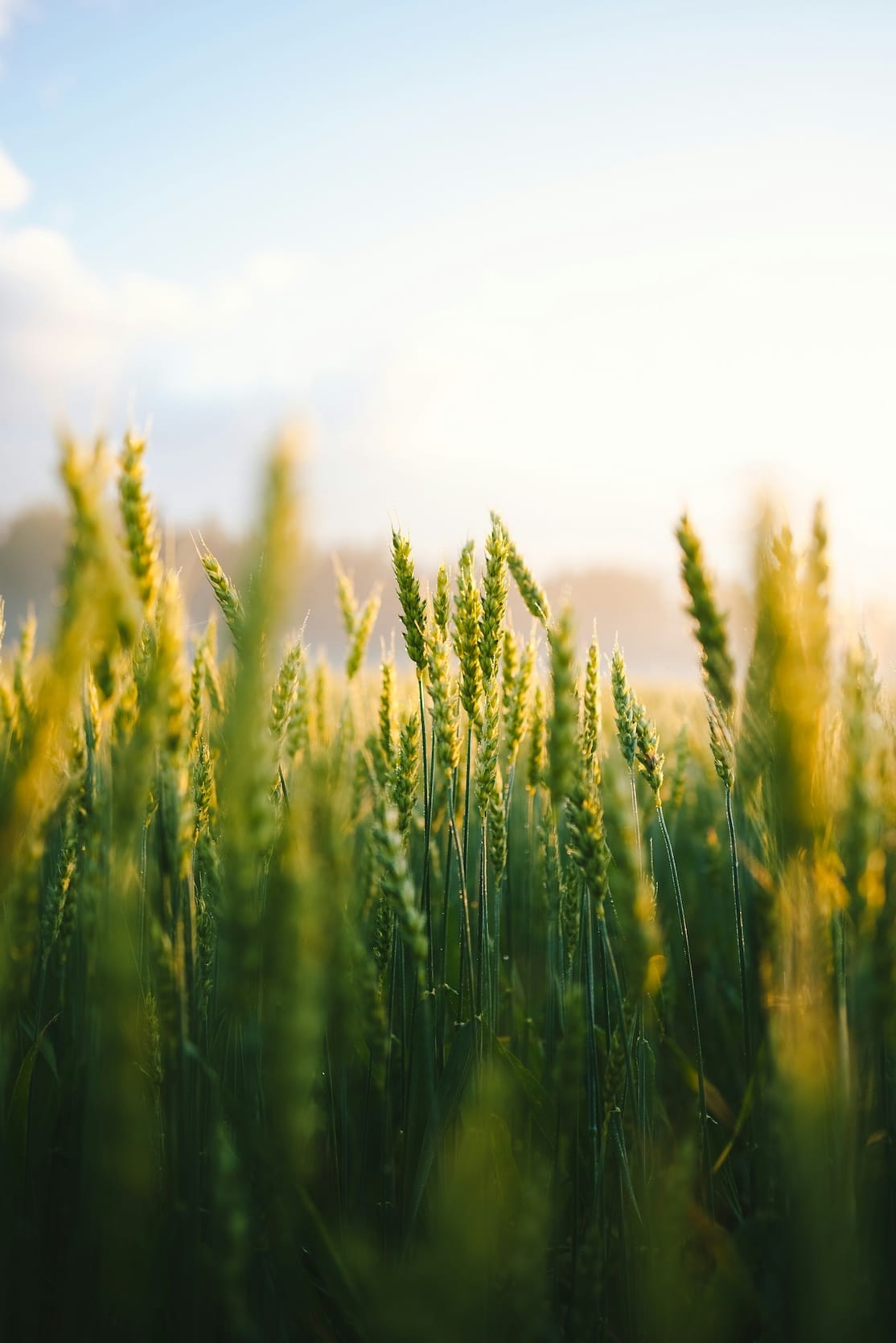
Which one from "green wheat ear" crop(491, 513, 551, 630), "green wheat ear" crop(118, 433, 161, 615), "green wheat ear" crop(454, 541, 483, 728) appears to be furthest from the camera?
"green wheat ear" crop(491, 513, 551, 630)

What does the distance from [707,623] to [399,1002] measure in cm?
111

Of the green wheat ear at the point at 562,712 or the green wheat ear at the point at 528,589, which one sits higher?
the green wheat ear at the point at 528,589

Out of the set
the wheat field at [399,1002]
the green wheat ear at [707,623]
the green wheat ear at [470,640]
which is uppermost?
the green wheat ear at [470,640]

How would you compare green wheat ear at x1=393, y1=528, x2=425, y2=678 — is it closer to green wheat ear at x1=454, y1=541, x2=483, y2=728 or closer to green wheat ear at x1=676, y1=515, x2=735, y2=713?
green wheat ear at x1=454, y1=541, x2=483, y2=728

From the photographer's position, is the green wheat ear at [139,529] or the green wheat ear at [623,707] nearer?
the green wheat ear at [139,529]

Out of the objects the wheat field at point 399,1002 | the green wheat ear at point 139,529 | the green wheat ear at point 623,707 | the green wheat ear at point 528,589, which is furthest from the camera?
the green wheat ear at point 528,589

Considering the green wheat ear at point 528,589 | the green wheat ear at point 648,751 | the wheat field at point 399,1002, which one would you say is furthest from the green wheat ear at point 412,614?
the green wheat ear at point 648,751

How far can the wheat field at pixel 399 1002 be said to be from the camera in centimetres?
68

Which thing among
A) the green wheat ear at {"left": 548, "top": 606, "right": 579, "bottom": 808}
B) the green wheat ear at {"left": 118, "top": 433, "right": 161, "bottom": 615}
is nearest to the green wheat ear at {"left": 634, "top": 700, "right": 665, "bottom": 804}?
the green wheat ear at {"left": 548, "top": 606, "right": 579, "bottom": 808}

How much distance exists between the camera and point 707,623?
0.87 meters

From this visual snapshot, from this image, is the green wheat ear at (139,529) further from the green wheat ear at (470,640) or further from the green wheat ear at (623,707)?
the green wheat ear at (623,707)

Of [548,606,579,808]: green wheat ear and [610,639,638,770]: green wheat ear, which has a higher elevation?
[610,639,638,770]: green wheat ear

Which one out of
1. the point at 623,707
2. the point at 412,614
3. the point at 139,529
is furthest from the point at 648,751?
the point at 139,529

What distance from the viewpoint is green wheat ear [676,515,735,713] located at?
2.81 ft
